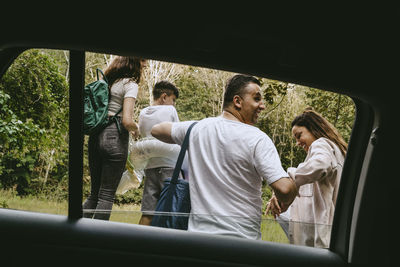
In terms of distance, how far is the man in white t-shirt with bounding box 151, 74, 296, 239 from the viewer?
7.81 ft

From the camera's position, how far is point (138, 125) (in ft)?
9.53

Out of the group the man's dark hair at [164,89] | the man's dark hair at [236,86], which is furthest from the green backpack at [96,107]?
the man's dark hair at [236,86]

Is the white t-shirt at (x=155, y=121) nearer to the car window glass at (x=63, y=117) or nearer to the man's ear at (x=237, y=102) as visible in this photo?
the car window glass at (x=63, y=117)

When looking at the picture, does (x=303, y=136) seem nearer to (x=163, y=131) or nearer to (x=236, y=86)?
(x=236, y=86)

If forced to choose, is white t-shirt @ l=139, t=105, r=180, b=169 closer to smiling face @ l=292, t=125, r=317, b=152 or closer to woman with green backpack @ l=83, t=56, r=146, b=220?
woman with green backpack @ l=83, t=56, r=146, b=220

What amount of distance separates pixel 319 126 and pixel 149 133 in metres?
1.06

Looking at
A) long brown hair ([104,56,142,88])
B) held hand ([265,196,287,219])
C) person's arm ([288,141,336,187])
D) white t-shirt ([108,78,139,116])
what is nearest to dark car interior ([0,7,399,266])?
held hand ([265,196,287,219])

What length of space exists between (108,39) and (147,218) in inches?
37.8

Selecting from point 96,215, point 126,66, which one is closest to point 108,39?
point 126,66

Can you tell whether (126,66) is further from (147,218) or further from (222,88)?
(147,218)

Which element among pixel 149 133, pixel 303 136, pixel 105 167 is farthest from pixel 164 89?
pixel 303 136

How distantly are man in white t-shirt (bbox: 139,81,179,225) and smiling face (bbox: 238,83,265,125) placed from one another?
37cm

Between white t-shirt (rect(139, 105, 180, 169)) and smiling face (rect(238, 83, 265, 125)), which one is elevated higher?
smiling face (rect(238, 83, 265, 125))

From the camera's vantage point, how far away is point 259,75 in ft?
6.74
